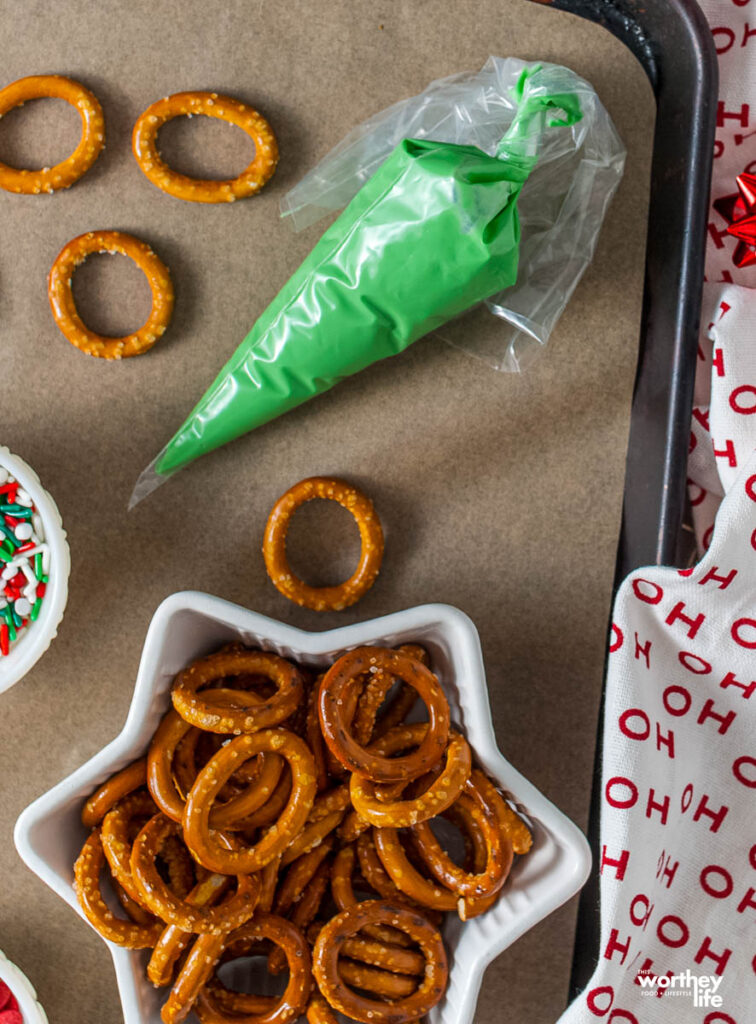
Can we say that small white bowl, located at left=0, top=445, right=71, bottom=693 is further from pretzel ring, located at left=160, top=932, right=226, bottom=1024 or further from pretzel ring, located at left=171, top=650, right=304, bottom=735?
pretzel ring, located at left=160, top=932, right=226, bottom=1024

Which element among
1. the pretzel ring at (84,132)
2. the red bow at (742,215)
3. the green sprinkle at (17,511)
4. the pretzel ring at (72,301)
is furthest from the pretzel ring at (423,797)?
the pretzel ring at (84,132)

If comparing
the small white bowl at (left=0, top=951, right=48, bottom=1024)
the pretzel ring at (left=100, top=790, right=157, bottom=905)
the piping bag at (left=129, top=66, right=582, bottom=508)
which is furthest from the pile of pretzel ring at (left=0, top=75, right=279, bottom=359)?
the small white bowl at (left=0, top=951, right=48, bottom=1024)

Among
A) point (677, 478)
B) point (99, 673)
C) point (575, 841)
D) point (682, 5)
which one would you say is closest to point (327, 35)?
point (682, 5)

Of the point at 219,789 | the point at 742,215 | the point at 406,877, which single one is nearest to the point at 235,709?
the point at 219,789

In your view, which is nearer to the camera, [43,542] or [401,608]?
[43,542]

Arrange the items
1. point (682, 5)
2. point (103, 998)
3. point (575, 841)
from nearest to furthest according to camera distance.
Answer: point (575, 841)
point (682, 5)
point (103, 998)

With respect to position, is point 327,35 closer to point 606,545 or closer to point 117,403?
point 117,403

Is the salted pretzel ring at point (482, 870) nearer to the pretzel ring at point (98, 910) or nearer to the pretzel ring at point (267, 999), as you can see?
the pretzel ring at point (267, 999)
